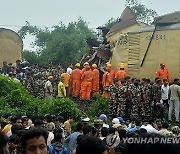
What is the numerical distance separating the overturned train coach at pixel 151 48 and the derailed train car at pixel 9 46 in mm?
9967

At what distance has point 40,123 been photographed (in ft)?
31.9

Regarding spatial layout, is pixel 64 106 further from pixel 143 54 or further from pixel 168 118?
pixel 143 54

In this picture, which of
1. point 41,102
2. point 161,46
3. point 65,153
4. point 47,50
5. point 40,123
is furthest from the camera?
point 47,50

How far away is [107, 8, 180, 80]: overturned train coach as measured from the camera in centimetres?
1803

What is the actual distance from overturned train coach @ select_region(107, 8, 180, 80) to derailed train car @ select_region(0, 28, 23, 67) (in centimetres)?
997

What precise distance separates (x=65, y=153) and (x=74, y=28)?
40726 mm

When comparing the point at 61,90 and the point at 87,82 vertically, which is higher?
the point at 87,82

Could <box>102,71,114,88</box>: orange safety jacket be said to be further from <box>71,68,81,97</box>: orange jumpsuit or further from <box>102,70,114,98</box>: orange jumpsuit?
<box>71,68,81,97</box>: orange jumpsuit

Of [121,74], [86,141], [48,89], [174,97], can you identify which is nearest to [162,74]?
[121,74]

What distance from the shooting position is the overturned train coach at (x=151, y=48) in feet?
59.2

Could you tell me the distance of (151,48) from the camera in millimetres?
18906

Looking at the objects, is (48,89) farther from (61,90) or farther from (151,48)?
(151,48)

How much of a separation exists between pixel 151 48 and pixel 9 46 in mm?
12508

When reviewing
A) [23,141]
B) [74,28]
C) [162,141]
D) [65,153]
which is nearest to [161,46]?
[65,153]
